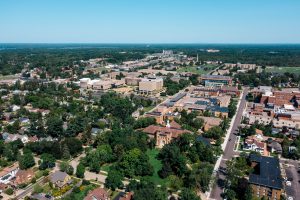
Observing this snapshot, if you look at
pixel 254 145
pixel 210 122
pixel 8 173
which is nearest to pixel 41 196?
pixel 8 173

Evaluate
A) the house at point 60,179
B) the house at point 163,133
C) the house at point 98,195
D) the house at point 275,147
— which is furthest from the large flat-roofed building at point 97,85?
the house at point 98,195

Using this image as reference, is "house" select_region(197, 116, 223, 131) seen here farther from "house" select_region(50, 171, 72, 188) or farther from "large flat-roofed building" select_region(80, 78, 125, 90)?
"large flat-roofed building" select_region(80, 78, 125, 90)

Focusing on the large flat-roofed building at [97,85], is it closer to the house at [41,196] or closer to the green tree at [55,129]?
the green tree at [55,129]

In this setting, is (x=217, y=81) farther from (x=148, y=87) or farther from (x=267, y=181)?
(x=267, y=181)

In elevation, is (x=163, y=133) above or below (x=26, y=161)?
above

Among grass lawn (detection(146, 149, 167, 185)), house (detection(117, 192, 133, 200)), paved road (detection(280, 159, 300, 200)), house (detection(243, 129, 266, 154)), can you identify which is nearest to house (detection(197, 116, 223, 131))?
house (detection(243, 129, 266, 154))

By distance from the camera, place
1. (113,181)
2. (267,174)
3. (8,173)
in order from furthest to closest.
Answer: (8,173) → (267,174) → (113,181)
